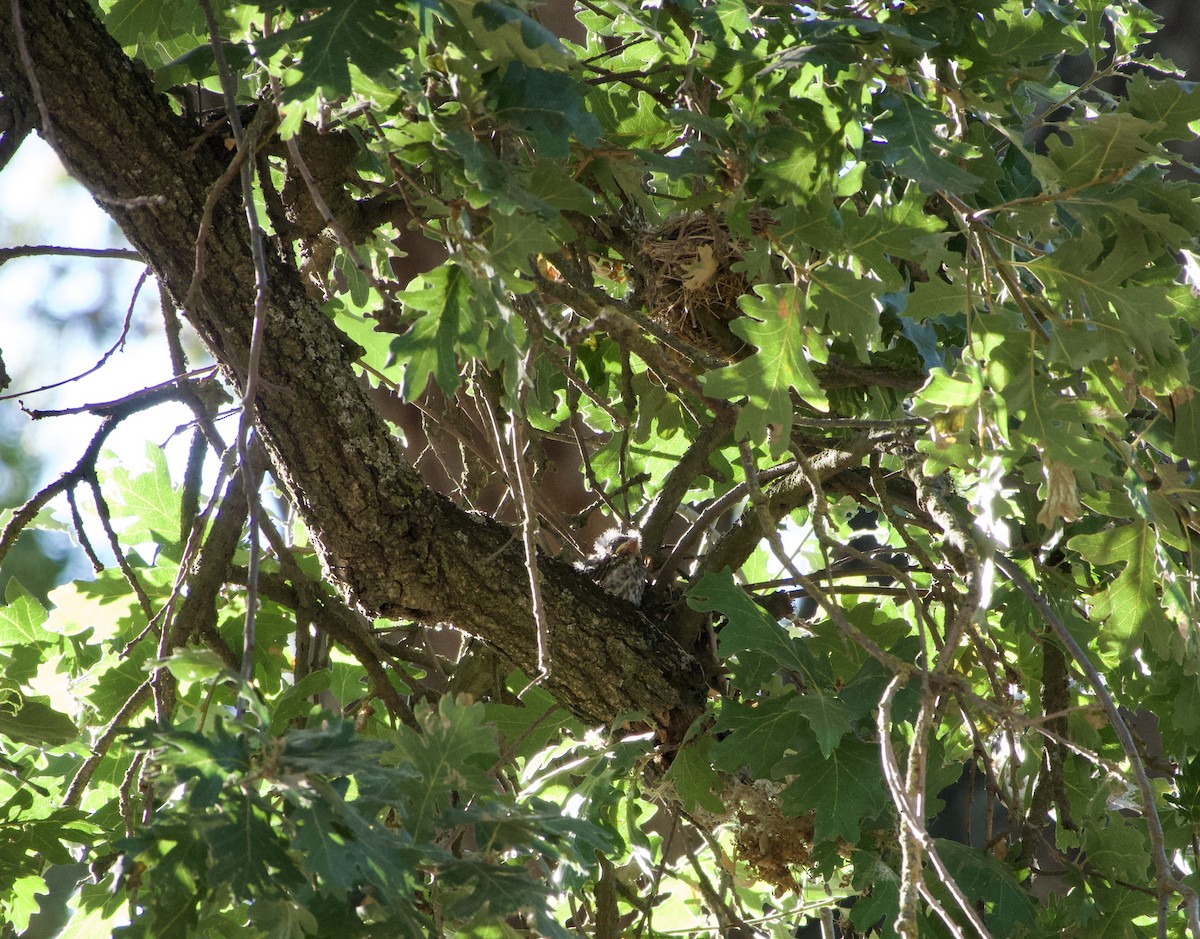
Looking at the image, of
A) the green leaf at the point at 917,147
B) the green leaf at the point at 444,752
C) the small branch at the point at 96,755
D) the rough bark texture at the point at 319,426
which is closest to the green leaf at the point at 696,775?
the rough bark texture at the point at 319,426

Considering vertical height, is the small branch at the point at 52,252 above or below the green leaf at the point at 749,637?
above

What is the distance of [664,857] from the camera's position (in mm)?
1434

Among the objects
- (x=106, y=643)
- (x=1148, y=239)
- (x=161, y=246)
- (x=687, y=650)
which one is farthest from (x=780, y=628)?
(x=106, y=643)

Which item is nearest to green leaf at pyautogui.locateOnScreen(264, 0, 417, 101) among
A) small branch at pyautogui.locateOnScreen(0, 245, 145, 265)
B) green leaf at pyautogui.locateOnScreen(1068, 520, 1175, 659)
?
small branch at pyautogui.locateOnScreen(0, 245, 145, 265)

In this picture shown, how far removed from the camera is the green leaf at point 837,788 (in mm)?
1258

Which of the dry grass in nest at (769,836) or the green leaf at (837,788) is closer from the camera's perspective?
the green leaf at (837,788)

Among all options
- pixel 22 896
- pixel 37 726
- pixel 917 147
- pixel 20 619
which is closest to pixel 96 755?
pixel 37 726

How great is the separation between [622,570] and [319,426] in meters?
0.53

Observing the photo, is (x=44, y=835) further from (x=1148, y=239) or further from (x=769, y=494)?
(x=1148, y=239)

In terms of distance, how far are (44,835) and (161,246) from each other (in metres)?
0.72

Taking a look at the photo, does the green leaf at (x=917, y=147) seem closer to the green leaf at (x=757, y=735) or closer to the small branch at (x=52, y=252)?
the green leaf at (x=757, y=735)

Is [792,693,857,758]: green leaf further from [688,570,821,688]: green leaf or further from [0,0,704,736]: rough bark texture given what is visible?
[0,0,704,736]: rough bark texture

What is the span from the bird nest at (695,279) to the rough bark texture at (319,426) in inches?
14.3

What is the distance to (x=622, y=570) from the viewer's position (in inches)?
62.7
